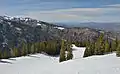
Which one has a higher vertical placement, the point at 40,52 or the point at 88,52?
the point at 88,52

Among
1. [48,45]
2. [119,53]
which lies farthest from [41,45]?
[119,53]

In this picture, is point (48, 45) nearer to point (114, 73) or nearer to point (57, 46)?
point (57, 46)

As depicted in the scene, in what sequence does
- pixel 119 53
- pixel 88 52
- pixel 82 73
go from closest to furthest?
pixel 82 73
pixel 119 53
pixel 88 52

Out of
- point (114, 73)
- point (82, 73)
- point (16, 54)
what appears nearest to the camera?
point (114, 73)

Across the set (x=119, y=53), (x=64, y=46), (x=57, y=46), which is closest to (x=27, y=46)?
(x=57, y=46)

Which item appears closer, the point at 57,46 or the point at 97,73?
the point at 97,73

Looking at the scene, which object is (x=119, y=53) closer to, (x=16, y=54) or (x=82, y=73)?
(x=82, y=73)

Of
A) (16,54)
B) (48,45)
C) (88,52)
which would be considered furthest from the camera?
(48,45)

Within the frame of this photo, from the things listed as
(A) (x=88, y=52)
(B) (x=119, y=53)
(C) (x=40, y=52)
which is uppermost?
(B) (x=119, y=53)

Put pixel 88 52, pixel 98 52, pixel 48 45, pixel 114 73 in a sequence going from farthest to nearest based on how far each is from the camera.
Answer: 1. pixel 48 45
2. pixel 88 52
3. pixel 98 52
4. pixel 114 73
